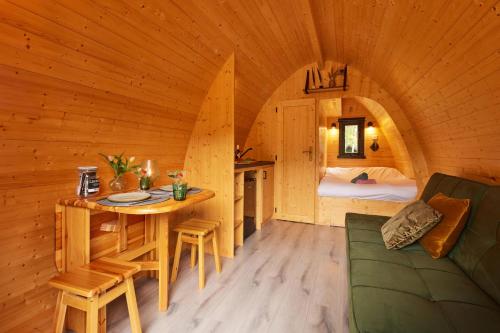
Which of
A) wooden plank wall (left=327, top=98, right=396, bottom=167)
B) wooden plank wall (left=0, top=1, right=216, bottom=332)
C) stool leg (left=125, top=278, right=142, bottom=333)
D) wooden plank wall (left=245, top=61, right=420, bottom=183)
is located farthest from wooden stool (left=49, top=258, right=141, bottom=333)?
wooden plank wall (left=327, top=98, right=396, bottom=167)

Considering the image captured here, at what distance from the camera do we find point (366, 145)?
5691 mm

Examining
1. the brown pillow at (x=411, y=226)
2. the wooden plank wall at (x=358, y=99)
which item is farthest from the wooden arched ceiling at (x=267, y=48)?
the brown pillow at (x=411, y=226)

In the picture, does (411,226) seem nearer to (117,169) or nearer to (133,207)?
(133,207)

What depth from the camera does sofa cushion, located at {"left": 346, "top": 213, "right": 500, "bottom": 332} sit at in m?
1.01

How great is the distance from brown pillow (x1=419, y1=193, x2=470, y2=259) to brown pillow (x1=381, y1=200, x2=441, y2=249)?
0.05 meters

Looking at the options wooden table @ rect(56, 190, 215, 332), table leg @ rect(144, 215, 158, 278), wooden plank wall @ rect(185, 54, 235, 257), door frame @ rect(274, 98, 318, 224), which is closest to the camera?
wooden table @ rect(56, 190, 215, 332)

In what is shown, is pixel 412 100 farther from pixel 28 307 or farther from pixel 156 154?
pixel 28 307

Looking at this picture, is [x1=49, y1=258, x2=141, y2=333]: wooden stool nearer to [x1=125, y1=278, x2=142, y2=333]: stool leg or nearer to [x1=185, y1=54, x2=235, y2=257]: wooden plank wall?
[x1=125, y1=278, x2=142, y2=333]: stool leg

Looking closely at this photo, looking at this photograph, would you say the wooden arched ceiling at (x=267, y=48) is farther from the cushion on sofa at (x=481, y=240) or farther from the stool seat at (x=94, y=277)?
the stool seat at (x=94, y=277)

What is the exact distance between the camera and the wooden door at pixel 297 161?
4.05 m

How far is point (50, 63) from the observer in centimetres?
140

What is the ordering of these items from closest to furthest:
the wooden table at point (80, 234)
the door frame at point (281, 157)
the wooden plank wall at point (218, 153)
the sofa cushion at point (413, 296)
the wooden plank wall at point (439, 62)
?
the sofa cushion at point (413, 296)
the wooden plank wall at point (439, 62)
the wooden table at point (80, 234)
the wooden plank wall at point (218, 153)
the door frame at point (281, 157)

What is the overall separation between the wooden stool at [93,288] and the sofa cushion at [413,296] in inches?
48.9

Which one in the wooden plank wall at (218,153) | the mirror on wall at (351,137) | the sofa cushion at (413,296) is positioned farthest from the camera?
the mirror on wall at (351,137)
